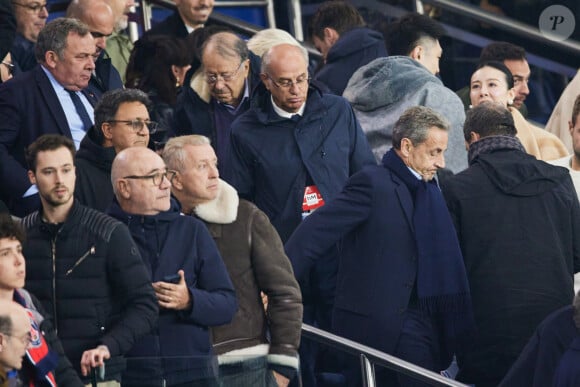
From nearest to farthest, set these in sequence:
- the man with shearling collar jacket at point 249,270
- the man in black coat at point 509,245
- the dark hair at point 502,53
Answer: the man with shearling collar jacket at point 249,270
the man in black coat at point 509,245
the dark hair at point 502,53

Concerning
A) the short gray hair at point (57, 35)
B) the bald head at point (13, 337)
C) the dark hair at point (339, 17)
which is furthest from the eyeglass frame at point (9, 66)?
the bald head at point (13, 337)

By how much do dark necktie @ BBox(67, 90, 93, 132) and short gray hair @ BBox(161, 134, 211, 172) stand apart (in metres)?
0.87

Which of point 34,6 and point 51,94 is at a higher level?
point 34,6

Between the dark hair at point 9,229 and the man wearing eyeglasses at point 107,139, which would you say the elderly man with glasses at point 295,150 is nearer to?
the man wearing eyeglasses at point 107,139

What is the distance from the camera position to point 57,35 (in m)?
9.33

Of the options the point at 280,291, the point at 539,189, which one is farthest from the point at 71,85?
the point at 539,189

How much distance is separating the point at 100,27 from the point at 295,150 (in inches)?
64.5

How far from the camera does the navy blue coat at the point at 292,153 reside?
9242mm

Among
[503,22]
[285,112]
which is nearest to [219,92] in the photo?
[285,112]

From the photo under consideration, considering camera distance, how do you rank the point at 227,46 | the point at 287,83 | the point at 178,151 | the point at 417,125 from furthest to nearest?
the point at 227,46 < the point at 287,83 < the point at 417,125 < the point at 178,151

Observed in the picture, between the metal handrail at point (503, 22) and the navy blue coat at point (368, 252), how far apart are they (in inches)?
167

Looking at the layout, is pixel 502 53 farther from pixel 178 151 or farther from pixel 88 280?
pixel 88 280

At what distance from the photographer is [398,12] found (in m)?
13.2

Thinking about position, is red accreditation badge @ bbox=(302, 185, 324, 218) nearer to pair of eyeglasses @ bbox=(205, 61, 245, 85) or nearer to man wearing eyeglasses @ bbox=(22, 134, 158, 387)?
pair of eyeglasses @ bbox=(205, 61, 245, 85)
